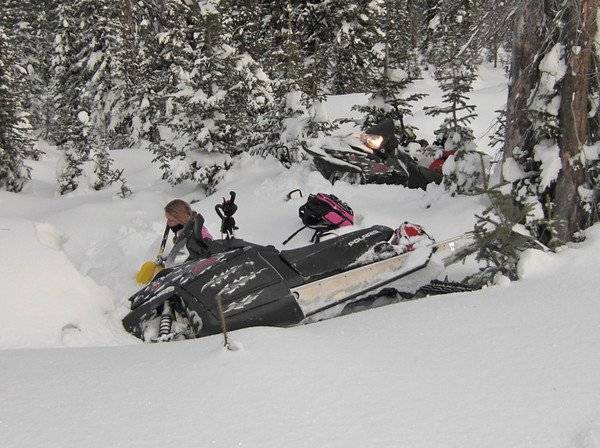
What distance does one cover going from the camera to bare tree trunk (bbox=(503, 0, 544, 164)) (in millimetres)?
4781

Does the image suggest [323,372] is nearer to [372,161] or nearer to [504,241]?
[504,241]

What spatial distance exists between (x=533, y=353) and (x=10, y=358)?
331 centimetres

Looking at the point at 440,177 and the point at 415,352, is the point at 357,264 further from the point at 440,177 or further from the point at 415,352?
the point at 440,177

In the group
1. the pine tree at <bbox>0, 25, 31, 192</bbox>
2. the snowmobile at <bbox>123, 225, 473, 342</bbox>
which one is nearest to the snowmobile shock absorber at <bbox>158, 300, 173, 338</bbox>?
the snowmobile at <bbox>123, 225, 473, 342</bbox>

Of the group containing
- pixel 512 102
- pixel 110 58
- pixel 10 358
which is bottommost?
pixel 10 358

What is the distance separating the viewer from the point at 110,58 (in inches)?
1009

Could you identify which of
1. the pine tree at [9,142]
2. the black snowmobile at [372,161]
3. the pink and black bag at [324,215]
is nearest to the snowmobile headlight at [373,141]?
the black snowmobile at [372,161]

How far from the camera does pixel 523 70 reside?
4949 mm

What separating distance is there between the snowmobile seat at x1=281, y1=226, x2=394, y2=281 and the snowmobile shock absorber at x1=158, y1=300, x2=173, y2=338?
1.23 meters

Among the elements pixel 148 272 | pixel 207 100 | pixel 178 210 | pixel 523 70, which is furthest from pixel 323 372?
pixel 207 100

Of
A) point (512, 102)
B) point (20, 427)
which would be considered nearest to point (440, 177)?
point (512, 102)

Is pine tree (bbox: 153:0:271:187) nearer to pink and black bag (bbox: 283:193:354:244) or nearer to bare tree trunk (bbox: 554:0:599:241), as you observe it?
pink and black bag (bbox: 283:193:354:244)

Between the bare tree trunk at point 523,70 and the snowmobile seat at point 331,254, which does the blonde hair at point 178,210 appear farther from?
the bare tree trunk at point 523,70

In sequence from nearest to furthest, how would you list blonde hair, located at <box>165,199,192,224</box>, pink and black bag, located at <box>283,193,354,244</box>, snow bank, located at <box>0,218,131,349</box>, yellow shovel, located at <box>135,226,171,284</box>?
snow bank, located at <box>0,218,131,349</box>, yellow shovel, located at <box>135,226,171,284</box>, blonde hair, located at <box>165,199,192,224</box>, pink and black bag, located at <box>283,193,354,244</box>
